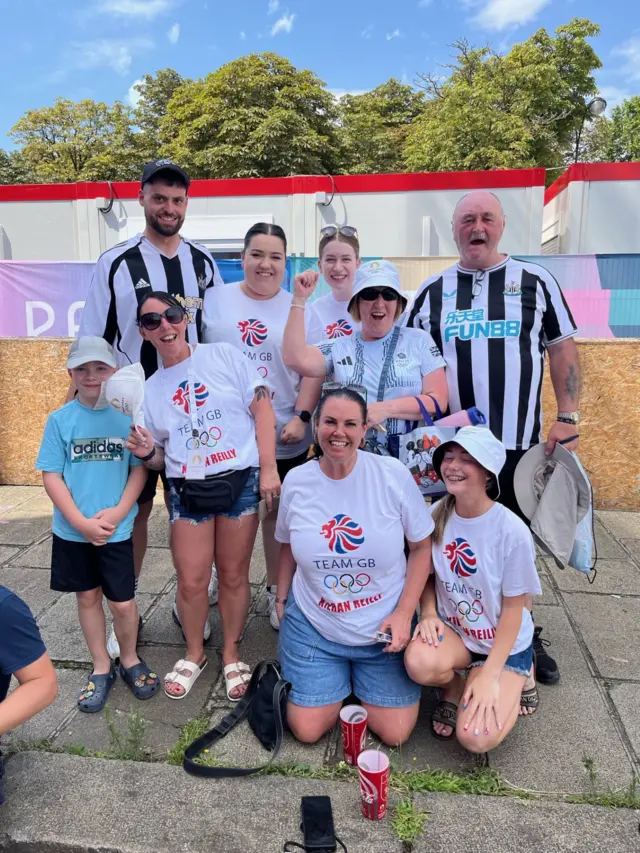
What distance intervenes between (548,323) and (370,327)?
2.91 feet

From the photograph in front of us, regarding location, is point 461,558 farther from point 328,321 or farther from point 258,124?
point 258,124

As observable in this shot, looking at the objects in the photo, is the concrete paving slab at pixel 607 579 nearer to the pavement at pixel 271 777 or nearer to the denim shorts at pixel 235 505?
the pavement at pixel 271 777

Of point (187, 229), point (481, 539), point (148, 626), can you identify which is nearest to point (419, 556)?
point (481, 539)

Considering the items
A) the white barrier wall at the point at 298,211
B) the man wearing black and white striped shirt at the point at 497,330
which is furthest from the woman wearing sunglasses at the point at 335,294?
the white barrier wall at the point at 298,211

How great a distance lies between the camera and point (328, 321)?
3383mm

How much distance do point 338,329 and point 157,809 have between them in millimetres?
2276

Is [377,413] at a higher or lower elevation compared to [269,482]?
higher

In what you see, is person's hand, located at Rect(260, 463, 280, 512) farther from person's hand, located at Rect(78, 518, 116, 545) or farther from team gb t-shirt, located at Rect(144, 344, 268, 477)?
person's hand, located at Rect(78, 518, 116, 545)

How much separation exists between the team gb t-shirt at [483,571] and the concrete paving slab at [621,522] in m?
2.75

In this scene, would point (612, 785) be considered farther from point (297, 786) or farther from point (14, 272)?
point (14, 272)

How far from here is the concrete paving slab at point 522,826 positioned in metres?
1.95

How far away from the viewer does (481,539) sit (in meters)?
2.49

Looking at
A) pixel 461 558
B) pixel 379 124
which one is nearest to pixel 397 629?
pixel 461 558

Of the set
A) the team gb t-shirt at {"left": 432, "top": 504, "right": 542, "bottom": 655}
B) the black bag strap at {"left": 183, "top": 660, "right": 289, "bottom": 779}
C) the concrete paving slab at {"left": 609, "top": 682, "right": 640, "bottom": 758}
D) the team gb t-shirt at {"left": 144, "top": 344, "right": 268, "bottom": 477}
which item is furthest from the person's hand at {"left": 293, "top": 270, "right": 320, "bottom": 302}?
the concrete paving slab at {"left": 609, "top": 682, "right": 640, "bottom": 758}
